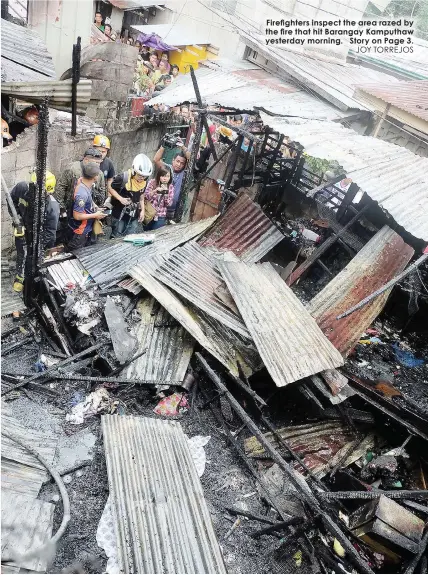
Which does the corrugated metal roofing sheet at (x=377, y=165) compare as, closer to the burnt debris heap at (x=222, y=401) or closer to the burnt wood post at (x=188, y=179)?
the burnt debris heap at (x=222, y=401)

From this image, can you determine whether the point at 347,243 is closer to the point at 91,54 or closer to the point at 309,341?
the point at 309,341

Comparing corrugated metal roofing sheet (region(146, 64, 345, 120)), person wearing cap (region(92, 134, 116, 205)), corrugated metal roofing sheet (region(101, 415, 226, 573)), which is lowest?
corrugated metal roofing sheet (region(101, 415, 226, 573))

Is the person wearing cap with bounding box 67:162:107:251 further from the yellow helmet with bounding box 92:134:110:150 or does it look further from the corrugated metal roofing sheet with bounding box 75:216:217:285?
the yellow helmet with bounding box 92:134:110:150

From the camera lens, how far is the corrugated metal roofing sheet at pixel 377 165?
5617 mm

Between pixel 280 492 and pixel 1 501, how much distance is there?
3.21 meters

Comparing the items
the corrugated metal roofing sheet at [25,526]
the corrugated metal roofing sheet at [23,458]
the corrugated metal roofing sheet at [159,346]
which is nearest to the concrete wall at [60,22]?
the corrugated metal roofing sheet at [159,346]

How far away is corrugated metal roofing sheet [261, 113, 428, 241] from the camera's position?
18.4ft

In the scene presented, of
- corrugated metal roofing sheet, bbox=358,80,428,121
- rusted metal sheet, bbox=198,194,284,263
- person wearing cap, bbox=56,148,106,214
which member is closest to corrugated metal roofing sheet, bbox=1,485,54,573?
person wearing cap, bbox=56,148,106,214

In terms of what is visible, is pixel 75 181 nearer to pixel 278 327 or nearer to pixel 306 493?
pixel 278 327

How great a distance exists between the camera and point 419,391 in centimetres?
688

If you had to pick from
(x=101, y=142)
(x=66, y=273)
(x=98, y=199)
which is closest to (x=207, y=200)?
(x=101, y=142)

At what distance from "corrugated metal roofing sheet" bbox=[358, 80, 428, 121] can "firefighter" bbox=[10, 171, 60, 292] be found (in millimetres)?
8109

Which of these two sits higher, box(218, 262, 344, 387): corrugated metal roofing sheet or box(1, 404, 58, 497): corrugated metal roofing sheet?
box(218, 262, 344, 387): corrugated metal roofing sheet

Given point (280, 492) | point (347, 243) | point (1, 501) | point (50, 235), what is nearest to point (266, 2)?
point (347, 243)
